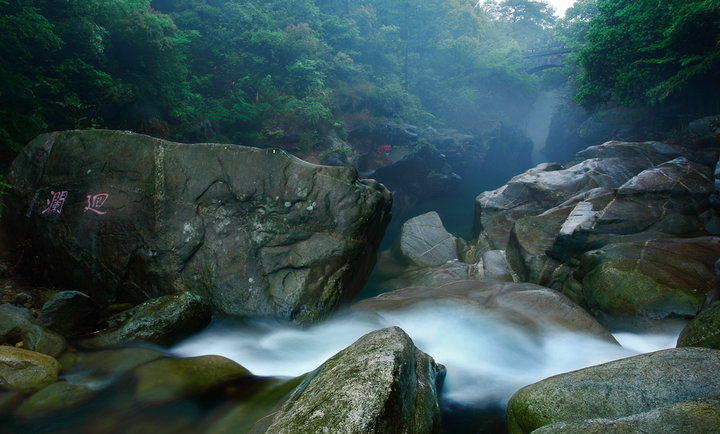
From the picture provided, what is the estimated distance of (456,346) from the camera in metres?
5.30

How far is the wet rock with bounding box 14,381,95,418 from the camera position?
3.26 meters

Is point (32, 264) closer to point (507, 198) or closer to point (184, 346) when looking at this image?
point (184, 346)

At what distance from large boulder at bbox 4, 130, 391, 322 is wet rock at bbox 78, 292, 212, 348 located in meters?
0.75

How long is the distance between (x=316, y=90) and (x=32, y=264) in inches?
658

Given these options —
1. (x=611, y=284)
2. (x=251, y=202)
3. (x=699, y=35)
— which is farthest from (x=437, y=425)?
(x=699, y=35)

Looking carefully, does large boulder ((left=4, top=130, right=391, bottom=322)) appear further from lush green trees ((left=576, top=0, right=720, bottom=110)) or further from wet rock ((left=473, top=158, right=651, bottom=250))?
lush green trees ((left=576, top=0, right=720, bottom=110))

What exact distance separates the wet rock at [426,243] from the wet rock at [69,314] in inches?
373

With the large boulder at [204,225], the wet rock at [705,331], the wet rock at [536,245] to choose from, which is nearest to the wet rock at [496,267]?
the wet rock at [536,245]

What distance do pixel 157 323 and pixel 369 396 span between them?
384 cm

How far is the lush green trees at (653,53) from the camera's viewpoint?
12.3 meters

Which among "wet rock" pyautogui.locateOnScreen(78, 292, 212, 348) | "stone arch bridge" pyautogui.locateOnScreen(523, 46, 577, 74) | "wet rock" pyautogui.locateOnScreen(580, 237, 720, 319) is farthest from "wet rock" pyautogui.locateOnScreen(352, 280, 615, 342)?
"stone arch bridge" pyautogui.locateOnScreen(523, 46, 577, 74)

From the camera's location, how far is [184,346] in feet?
16.4

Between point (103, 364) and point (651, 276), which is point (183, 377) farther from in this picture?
point (651, 276)

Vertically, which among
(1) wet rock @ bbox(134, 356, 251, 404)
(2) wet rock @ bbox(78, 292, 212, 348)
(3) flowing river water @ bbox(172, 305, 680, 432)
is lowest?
Result: (3) flowing river water @ bbox(172, 305, 680, 432)
